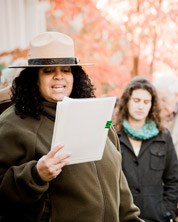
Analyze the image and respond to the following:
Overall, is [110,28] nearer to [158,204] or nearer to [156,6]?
[156,6]

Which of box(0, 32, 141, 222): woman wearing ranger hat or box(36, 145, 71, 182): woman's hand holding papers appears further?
box(0, 32, 141, 222): woman wearing ranger hat

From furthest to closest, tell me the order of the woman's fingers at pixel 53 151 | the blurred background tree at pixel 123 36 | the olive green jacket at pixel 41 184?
1. the blurred background tree at pixel 123 36
2. the olive green jacket at pixel 41 184
3. the woman's fingers at pixel 53 151

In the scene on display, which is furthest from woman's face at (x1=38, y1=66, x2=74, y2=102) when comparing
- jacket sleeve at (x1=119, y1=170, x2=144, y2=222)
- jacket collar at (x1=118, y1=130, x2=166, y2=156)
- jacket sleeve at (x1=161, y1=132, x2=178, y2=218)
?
jacket sleeve at (x1=161, y1=132, x2=178, y2=218)

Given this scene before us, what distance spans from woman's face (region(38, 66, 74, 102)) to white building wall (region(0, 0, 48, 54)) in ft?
9.90

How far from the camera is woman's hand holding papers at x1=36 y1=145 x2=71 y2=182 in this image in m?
1.64

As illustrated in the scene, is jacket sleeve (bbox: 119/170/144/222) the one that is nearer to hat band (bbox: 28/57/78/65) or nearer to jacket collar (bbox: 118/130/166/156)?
hat band (bbox: 28/57/78/65)

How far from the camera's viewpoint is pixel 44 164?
165 centimetres

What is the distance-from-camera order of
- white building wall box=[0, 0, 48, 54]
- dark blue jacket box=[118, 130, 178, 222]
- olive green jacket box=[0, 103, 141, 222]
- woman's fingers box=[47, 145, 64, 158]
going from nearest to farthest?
woman's fingers box=[47, 145, 64, 158]
olive green jacket box=[0, 103, 141, 222]
dark blue jacket box=[118, 130, 178, 222]
white building wall box=[0, 0, 48, 54]

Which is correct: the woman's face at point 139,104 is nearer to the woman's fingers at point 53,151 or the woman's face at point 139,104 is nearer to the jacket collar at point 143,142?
the jacket collar at point 143,142

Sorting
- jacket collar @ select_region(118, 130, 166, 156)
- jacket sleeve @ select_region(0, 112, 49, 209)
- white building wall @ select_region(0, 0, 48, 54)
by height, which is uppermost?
white building wall @ select_region(0, 0, 48, 54)

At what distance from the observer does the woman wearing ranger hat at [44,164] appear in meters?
1.77

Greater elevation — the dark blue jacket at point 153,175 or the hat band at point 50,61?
the hat band at point 50,61

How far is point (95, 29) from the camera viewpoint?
15.8 ft

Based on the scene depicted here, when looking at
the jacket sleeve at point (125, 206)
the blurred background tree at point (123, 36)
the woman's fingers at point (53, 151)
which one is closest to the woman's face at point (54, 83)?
the woman's fingers at point (53, 151)
